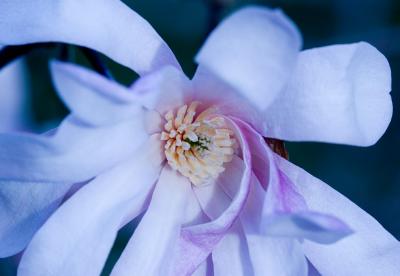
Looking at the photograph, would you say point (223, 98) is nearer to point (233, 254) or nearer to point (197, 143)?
point (197, 143)

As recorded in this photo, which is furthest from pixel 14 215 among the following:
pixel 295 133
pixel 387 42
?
pixel 387 42

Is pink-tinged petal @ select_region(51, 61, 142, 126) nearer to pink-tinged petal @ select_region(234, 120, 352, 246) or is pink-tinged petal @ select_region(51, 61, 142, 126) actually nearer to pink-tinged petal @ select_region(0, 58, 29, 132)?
pink-tinged petal @ select_region(234, 120, 352, 246)

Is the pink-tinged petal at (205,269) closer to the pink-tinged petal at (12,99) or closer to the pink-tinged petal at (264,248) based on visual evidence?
the pink-tinged petal at (264,248)

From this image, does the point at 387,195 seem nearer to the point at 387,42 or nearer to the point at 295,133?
the point at 387,42

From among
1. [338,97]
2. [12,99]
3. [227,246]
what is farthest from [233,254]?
[12,99]

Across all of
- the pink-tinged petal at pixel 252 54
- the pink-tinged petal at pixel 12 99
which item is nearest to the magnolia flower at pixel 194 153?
the pink-tinged petal at pixel 252 54

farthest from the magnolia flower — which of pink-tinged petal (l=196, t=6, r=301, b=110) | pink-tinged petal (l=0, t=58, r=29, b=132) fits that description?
pink-tinged petal (l=0, t=58, r=29, b=132)
